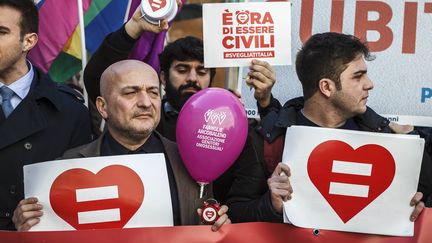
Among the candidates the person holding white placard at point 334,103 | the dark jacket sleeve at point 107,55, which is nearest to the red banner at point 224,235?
the person holding white placard at point 334,103

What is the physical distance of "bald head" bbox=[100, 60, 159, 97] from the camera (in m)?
4.26

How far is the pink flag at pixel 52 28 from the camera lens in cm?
602

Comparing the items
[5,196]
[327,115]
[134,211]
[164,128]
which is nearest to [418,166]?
[327,115]

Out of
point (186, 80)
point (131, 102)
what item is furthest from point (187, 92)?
point (131, 102)

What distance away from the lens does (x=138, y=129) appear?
4.15 meters

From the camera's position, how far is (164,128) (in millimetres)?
5234

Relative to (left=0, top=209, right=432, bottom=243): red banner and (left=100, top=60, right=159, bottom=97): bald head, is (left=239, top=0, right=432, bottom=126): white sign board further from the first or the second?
(left=0, top=209, right=432, bottom=243): red banner

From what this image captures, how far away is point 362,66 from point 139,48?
6.24 feet

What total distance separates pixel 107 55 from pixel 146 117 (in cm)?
71

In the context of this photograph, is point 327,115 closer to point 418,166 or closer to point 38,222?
point 418,166

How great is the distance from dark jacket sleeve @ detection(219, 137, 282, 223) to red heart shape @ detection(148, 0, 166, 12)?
0.87 m

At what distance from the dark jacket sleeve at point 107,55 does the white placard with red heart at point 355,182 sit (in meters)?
1.20

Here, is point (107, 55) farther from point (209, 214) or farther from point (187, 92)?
point (209, 214)

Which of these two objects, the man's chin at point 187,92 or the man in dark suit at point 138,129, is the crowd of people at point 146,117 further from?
the man's chin at point 187,92
